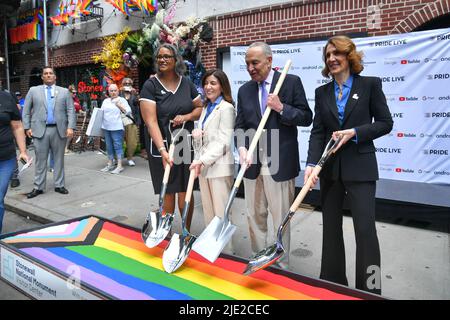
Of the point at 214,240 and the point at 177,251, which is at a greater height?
the point at 214,240

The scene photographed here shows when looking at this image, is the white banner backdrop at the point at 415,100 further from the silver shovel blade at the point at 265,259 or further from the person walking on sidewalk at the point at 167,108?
the silver shovel blade at the point at 265,259

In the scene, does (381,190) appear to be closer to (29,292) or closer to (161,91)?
(161,91)

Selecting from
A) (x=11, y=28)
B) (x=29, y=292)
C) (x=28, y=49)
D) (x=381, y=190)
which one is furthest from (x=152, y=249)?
(x=11, y=28)

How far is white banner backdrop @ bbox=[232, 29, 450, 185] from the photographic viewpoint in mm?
4305

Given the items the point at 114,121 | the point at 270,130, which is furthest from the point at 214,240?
the point at 114,121

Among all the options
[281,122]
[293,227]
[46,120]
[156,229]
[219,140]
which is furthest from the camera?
[46,120]

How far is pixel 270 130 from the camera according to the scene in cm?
305

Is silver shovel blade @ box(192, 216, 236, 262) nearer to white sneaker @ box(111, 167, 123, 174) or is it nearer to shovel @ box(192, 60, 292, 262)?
shovel @ box(192, 60, 292, 262)

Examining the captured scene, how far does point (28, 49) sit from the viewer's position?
12.7 m

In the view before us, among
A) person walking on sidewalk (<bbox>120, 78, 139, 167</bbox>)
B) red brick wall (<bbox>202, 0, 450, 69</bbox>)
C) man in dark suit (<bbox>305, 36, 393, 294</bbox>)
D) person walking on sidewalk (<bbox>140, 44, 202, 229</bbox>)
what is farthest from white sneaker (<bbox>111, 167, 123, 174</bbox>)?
man in dark suit (<bbox>305, 36, 393, 294</bbox>)

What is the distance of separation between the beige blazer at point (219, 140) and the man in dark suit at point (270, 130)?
9cm

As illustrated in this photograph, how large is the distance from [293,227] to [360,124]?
232 cm

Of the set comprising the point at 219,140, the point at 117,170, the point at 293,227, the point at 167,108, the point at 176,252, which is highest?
the point at 167,108

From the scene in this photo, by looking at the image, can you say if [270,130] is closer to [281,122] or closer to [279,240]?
[281,122]
